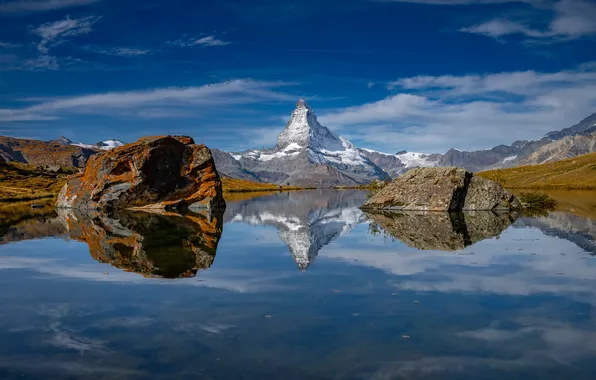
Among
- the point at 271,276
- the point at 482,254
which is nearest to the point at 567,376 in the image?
the point at 271,276

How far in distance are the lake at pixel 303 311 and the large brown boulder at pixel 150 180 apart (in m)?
37.5

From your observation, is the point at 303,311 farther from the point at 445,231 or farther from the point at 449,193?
the point at 449,193

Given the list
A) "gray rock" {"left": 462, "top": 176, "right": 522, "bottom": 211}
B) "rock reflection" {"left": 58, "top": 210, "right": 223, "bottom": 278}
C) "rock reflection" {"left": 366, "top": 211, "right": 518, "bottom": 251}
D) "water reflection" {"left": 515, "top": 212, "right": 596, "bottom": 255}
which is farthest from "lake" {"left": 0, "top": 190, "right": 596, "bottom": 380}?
"gray rock" {"left": 462, "top": 176, "right": 522, "bottom": 211}

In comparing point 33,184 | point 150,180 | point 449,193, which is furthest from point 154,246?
point 33,184

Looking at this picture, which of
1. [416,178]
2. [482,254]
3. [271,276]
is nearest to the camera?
[271,276]

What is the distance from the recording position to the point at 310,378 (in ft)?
28.0

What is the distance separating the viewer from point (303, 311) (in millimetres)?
12742

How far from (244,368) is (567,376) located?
594 centimetres

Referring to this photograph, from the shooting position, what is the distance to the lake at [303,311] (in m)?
9.20

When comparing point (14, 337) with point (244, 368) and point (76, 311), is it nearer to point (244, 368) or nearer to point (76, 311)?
point (76, 311)

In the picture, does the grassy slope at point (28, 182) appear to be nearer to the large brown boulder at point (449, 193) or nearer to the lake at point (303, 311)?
the large brown boulder at point (449, 193)

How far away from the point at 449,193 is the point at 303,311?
3972cm

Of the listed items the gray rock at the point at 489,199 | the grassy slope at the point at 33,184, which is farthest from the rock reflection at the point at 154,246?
the grassy slope at the point at 33,184

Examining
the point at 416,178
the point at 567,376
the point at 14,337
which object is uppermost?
the point at 416,178
